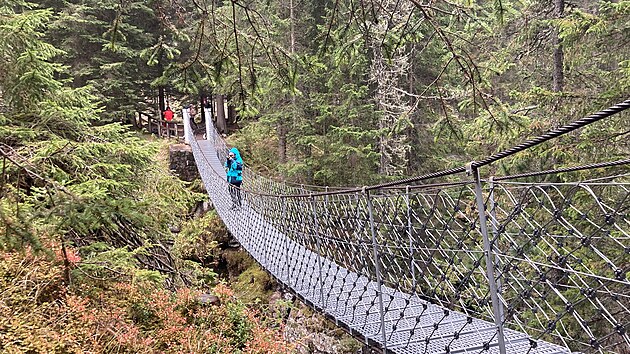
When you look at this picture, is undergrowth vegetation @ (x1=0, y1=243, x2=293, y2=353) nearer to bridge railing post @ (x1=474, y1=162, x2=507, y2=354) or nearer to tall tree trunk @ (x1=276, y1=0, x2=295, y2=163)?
bridge railing post @ (x1=474, y1=162, x2=507, y2=354)

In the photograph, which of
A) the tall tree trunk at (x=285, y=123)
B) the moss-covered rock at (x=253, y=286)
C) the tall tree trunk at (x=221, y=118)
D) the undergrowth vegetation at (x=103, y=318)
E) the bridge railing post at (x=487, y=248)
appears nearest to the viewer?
the bridge railing post at (x=487, y=248)

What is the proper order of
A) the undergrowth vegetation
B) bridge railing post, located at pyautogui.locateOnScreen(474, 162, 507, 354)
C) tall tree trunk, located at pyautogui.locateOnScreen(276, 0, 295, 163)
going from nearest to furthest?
bridge railing post, located at pyautogui.locateOnScreen(474, 162, 507, 354) → the undergrowth vegetation → tall tree trunk, located at pyautogui.locateOnScreen(276, 0, 295, 163)

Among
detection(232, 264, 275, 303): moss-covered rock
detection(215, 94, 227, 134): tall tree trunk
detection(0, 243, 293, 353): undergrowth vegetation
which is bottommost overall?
detection(232, 264, 275, 303): moss-covered rock

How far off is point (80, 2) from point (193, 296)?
8662mm

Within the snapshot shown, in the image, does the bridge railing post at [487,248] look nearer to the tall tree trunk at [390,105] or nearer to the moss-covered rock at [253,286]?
the moss-covered rock at [253,286]

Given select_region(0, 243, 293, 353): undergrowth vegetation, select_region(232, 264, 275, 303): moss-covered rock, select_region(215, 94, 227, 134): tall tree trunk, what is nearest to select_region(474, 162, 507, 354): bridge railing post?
select_region(0, 243, 293, 353): undergrowth vegetation

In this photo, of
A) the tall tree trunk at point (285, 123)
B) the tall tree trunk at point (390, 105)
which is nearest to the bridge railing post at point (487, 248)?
the tall tree trunk at point (390, 105)

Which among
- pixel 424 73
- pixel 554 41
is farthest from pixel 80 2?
pixel 554 41

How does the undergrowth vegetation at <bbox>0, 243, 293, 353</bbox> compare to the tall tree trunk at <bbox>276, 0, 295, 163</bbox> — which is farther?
the tall tree trunk at <bbox>276, 0, 295, 163</bbox>

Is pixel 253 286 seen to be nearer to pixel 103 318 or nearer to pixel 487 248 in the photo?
pixel 103 318

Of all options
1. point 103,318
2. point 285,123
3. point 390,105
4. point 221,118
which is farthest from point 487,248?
point 221,118

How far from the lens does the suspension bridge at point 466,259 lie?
3.84ft

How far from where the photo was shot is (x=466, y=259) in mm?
5824

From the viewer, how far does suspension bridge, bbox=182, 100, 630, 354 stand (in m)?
1.17
